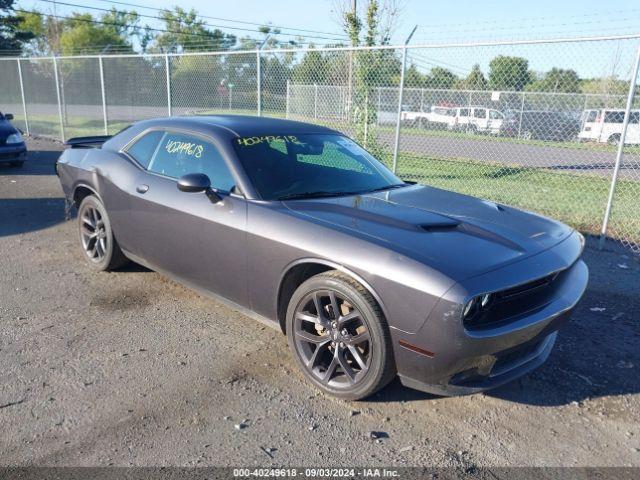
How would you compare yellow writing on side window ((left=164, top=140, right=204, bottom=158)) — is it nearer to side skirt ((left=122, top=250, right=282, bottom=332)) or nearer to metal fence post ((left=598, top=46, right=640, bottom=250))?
side skirt ((left=122, top=250, right=282, bottom=332))

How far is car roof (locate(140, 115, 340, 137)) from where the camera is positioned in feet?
13.2

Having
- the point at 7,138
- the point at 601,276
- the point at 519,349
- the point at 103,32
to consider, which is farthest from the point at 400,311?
the point at 103,32

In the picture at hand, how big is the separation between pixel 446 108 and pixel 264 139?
27.8 feet

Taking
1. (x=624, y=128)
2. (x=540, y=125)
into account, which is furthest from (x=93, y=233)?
(x=540, y=125)

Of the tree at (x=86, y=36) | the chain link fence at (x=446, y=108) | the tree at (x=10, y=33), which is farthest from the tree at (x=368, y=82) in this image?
the tree at (x=86, y=36)

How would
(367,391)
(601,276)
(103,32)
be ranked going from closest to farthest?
(367,391), (601,276), (103,32)

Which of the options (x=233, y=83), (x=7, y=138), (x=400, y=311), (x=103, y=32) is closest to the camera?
(x=400, y=311)

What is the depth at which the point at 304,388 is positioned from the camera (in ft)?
10.5

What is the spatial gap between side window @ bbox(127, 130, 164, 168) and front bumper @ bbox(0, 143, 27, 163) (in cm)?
737

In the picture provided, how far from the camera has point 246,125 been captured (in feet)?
A: 13.5

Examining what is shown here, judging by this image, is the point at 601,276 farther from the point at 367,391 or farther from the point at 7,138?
the point at 7,138

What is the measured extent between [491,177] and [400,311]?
936cm

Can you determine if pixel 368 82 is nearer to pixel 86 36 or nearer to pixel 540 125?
pixel 540 125

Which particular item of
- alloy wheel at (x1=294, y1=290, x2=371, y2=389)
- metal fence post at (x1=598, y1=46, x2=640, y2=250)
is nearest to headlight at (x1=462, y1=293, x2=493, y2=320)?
alloy wheel at (x1=294, y1=290, x2=371, y2=389)
